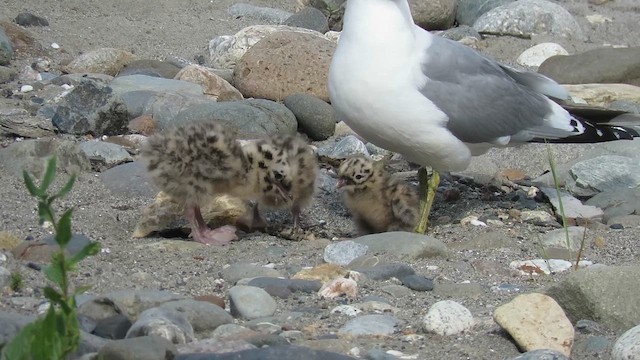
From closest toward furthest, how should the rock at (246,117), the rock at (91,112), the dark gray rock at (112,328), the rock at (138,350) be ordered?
the rock at (138,350) → the dark gray rock at (112,328) → the rock at (246,117) → the rock at (91,112)

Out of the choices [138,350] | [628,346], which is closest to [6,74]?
[138,350]

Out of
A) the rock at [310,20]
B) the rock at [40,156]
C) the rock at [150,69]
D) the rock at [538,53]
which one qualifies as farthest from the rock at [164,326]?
the rock at [310,20]

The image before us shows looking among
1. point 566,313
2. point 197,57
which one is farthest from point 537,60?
point 566,313

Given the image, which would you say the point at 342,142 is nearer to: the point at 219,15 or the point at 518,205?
the point at 518,205

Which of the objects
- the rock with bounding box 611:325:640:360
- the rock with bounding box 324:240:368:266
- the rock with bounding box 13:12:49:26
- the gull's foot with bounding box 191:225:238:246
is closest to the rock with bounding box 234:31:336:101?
the rock with bounding box 13:12:49:26

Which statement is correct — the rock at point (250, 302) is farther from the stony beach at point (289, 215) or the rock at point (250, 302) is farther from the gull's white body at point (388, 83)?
the gull's white body at point (388, 83)

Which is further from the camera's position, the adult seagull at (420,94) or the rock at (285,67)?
the rock at (285,67)
